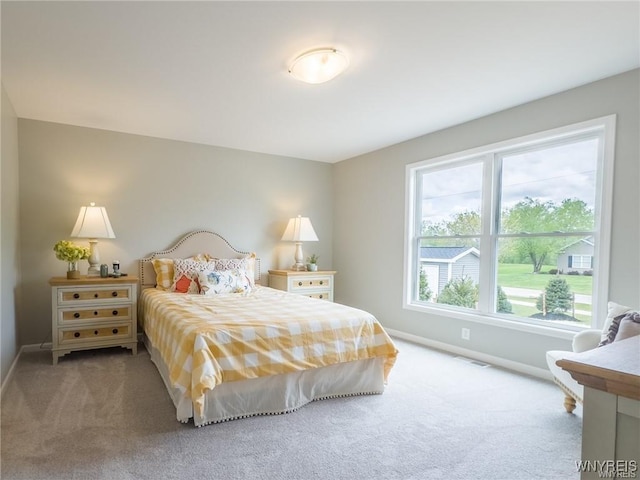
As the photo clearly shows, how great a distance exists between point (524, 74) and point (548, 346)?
2218 mm

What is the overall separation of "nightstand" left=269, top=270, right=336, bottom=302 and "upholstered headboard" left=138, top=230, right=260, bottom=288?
0.54 metres

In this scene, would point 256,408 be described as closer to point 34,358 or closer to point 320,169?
point 34,358

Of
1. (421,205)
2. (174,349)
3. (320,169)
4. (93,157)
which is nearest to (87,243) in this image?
(93,157)

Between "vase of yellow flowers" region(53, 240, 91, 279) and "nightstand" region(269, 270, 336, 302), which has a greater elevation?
"vase of yellow flowers" region(53, 240, 91, 279)

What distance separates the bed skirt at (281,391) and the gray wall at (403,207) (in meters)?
1.45

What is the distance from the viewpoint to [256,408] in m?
2.36

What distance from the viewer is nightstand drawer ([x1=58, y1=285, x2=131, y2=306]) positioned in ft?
11.0

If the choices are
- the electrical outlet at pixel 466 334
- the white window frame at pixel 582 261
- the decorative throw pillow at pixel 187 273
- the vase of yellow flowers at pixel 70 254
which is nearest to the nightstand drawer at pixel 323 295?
the decorative throw pillow at pixel 187 273

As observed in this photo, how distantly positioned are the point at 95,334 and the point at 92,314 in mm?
201

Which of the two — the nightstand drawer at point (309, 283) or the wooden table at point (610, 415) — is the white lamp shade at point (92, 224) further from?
the wooden table at point (610, 415)

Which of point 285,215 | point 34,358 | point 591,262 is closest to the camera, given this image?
point 591,262

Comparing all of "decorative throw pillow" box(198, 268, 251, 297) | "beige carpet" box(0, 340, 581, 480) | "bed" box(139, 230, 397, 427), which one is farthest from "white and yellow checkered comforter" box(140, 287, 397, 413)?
"decorative throw pillow" box(198, 268, 251, 297)

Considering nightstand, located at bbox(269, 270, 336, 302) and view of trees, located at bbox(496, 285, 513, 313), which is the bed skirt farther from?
nightstand, located at bbox(269, 270, 336, 302)

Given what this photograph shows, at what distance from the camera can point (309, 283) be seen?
4.80 m
